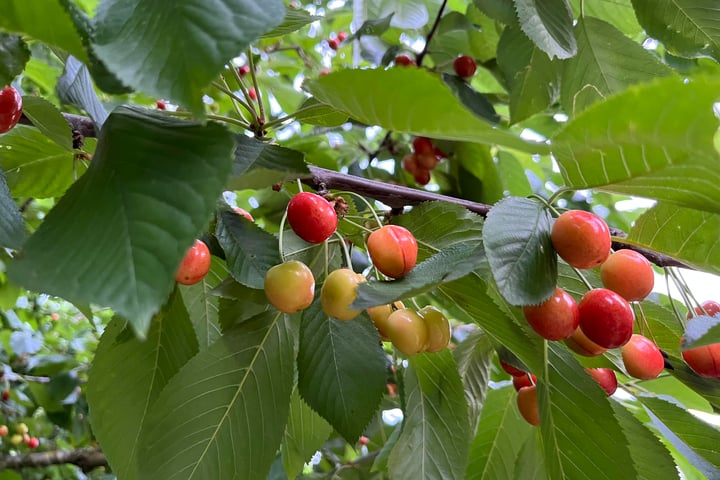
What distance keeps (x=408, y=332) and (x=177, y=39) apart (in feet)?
1.31

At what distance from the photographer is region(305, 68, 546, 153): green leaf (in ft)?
1.35

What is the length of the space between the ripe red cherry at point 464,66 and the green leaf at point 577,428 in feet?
3.45

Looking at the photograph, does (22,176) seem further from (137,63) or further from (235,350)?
(137,63)

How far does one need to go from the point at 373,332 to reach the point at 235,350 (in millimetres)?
181

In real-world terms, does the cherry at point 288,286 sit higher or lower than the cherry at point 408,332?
higher

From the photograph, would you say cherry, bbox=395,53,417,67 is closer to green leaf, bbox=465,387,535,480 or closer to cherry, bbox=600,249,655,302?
green leaf, bbox=465,387,535,480

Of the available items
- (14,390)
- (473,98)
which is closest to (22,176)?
(473,98)

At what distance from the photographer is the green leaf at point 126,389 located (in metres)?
0.76

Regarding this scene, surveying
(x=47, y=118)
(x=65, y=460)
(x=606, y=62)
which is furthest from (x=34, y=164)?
(x=65, y=460)

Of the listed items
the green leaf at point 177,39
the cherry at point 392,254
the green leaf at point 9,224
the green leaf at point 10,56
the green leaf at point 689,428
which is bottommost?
the green leaf at point 689,428

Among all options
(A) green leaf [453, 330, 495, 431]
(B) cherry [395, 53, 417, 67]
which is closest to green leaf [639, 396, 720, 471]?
(A) green leaf [453, 330, 495, 431]

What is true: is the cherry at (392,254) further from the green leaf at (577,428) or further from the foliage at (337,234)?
the green leaf at (577,428)

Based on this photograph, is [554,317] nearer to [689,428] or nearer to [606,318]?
[606,318]

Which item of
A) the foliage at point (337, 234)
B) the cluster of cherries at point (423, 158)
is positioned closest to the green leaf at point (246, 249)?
the foliage at point (337, 234)
